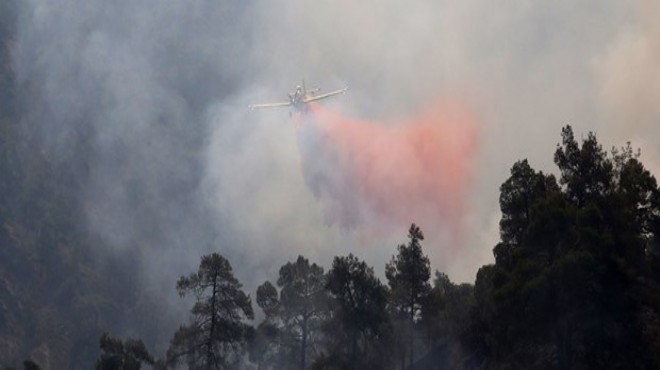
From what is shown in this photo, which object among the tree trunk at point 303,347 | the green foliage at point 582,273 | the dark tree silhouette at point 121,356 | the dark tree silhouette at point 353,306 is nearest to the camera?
the green foliage at point 582,273

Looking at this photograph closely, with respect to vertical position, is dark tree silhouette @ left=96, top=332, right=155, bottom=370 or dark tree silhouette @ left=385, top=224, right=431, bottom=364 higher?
dark tree silhouette @ left=385, top=224, right=431, bottom=364

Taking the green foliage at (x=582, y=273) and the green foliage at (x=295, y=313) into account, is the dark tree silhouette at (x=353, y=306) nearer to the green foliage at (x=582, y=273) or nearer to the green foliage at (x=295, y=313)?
the green foliage at (x=295, y=313)

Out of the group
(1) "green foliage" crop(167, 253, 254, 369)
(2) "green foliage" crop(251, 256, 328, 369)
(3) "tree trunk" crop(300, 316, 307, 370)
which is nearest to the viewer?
(1) "green foliage" crop(167, 253, 254, 369)

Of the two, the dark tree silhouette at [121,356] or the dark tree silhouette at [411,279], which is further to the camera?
the dark tree silhouette at [411,279]

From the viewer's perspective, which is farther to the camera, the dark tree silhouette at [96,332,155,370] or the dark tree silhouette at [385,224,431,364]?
the dark tree silhouette at [385,224,431,364]

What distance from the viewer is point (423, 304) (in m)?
81.6

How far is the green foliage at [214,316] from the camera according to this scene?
212 feet

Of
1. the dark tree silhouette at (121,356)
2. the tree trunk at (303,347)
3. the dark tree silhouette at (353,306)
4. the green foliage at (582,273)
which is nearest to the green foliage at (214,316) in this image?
the dark tree silhouette at (121,356)

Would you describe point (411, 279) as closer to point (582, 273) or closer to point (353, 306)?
point (353, 306)

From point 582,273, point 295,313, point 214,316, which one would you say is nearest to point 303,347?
point 295,313

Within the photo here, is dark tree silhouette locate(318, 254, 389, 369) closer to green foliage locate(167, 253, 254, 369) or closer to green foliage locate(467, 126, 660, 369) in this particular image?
green foliage locate(167, 253, 254, 369)

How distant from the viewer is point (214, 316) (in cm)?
6431

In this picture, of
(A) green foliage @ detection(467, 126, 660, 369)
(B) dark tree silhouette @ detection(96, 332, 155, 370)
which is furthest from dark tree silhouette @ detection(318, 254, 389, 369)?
(B) dark tree silhouette @ detection(96, 332, 155, 370)

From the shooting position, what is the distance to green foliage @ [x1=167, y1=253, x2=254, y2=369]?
64.6 metres
